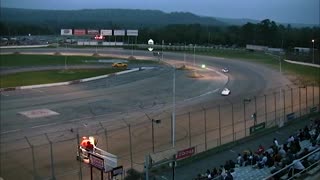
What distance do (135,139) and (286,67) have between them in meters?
57.6

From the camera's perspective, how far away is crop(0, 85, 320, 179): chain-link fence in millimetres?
24531

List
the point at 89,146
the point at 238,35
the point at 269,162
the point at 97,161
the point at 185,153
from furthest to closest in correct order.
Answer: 1. the point at 238,35
2. the point at 89,146
3. the point at 185,153
4. the point at 269,162
5. the point at 97,161

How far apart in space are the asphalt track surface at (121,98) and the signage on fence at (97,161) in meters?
9.98

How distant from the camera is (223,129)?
34.4 meters

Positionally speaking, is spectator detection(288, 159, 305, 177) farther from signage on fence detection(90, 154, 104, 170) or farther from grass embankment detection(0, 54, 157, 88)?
grass embankment detection(0, 54, 157, 88)

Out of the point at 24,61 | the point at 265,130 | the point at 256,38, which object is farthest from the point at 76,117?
the point at 256,38

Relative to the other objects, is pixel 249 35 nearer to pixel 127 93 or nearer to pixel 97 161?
pixel 127 93

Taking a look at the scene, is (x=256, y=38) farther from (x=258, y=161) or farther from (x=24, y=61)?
(x=258, y=161)

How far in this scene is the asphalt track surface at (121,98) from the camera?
3650 centimetres

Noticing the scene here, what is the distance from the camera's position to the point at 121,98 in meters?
49.4

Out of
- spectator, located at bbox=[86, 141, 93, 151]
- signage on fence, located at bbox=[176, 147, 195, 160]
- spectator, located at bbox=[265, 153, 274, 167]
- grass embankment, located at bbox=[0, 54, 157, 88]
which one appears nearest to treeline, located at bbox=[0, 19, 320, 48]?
grass embankment, located at bbox=[0, 54, 157, 88]

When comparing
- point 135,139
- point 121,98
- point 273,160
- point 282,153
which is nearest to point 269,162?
point 273,160

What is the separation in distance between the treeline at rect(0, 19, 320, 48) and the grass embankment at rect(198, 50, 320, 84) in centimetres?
434

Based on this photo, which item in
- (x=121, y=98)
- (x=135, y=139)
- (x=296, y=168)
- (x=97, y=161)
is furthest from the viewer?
(x=121, y=98)
